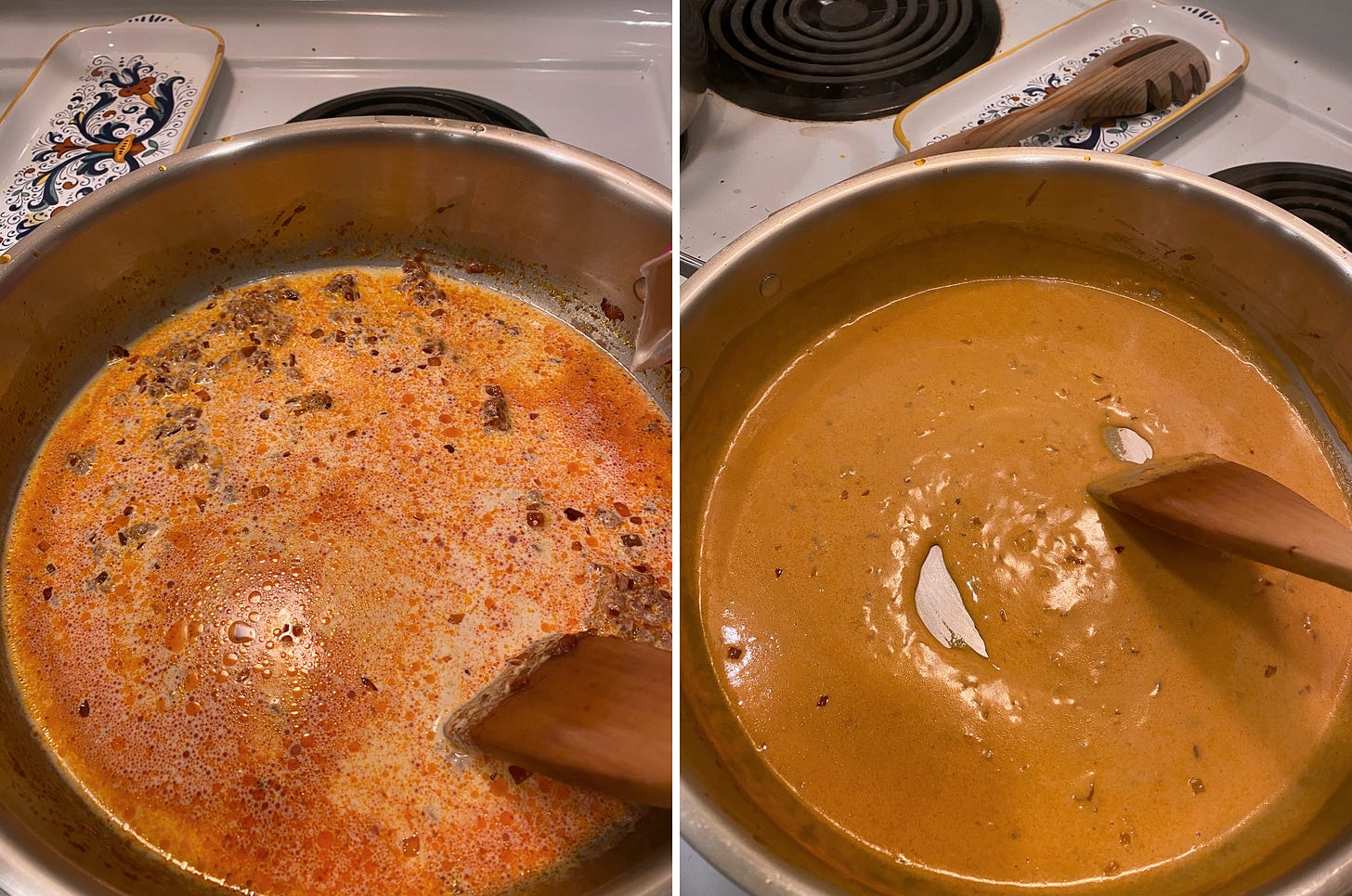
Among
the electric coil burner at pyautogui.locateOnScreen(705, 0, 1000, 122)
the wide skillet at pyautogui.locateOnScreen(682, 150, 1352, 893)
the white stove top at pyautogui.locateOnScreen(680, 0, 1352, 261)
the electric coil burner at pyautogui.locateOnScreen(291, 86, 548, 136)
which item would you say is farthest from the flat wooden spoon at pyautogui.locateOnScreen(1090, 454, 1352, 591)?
the electric coil burner at pyautogui.locateOnScreen(291, 86, 548, 136)

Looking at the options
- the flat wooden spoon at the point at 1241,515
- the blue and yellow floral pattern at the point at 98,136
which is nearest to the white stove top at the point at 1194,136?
the flat wooden spoon at the point at 1241,515

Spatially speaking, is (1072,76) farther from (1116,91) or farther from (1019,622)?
(1019,622)

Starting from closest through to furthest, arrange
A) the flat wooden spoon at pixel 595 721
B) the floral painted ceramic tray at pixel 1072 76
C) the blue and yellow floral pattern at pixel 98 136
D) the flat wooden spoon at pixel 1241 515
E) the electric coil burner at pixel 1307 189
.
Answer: the flat wooden spoon at pixel 595 721, the flat wooden spoon at pixel 1241 515, the blue and yellow floral pattern at pixel 98 136, the electric coil burner at pixel 1307 189, the floral painted ceramic tray at pixel 1072 76

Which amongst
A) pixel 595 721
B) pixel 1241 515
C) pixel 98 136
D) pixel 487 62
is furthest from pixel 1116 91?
pixel 98 136

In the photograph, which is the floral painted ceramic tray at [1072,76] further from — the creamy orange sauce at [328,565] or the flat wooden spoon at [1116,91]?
the creamy orange sauce at [328,565]

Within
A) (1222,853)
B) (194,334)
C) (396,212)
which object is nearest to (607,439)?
(396,212)

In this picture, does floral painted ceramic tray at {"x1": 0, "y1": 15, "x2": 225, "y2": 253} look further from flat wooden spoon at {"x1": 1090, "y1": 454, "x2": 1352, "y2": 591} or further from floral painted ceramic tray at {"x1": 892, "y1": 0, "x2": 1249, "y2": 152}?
flat wooden spoon at {"x1": 1090, "y1": 454, "x2": 1352, "y2": 591}
